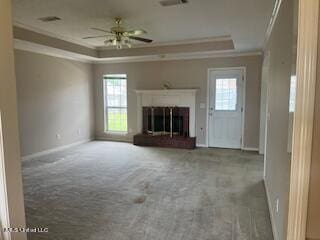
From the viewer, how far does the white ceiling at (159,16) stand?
333cm

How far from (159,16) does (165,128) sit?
350cm

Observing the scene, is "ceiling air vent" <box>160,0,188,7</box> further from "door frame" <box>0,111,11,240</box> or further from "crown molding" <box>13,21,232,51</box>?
"door frame" <box>0,111,11,240</box>

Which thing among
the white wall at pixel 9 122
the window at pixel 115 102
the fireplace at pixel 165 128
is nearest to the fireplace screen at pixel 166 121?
the fireplace at pixel 165 128

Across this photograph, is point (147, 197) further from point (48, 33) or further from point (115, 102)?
point (115, 102)

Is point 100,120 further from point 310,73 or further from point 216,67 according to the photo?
point 310,73

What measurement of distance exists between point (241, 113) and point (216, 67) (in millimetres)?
1407

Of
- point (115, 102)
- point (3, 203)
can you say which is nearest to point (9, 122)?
point (3, 203)

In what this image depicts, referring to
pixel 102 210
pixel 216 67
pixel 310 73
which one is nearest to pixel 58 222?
pixel 102 210

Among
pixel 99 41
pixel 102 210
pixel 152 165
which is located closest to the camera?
pixel 102 210

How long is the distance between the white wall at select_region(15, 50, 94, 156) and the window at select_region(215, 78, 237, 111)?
4.07 metres

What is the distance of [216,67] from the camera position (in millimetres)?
6348

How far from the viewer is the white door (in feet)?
20.5

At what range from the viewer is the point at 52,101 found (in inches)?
243

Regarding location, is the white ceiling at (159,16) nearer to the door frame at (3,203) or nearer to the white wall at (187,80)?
the white wall at (187,80)
